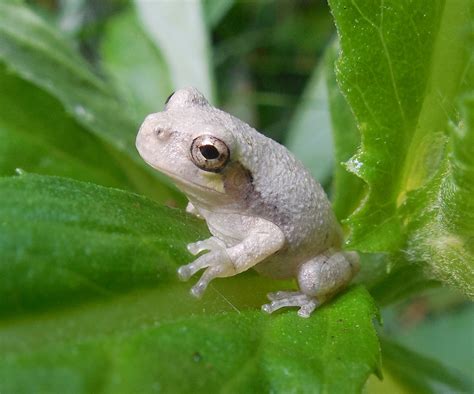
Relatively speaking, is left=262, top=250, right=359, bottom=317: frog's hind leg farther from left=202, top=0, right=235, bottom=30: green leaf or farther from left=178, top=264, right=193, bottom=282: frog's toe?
left=202, top=0, right=235, bottom=30: green leaf

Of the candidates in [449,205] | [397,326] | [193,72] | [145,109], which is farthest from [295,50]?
[449,205]

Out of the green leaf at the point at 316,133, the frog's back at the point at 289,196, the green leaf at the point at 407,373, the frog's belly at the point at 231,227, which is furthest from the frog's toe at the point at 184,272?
the green leaf at the point at 316,133

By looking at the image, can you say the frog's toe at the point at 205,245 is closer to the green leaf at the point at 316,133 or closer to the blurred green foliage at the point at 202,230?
the blurred green foliage at the point at 202,230

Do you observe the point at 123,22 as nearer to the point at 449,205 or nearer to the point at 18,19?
the point at 18,19

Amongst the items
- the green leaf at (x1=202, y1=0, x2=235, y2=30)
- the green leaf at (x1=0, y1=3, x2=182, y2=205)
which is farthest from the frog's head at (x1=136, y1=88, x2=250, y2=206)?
the green leaf at (x1=202, y1=0, x2=235, y2=30)

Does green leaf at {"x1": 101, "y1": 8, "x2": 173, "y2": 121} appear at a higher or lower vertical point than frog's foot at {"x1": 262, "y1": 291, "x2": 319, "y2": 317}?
higher

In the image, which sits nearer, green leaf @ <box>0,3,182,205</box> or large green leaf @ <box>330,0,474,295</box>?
Answer: large green leaf @ <box>330,0,474,295</box>

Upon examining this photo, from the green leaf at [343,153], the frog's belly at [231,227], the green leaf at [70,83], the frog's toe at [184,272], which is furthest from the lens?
the green leaf at [70,83]
